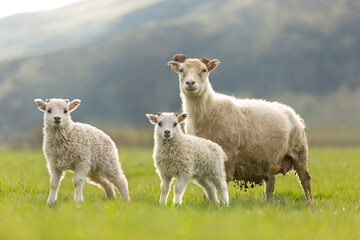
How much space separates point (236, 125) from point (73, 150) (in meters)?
3.17

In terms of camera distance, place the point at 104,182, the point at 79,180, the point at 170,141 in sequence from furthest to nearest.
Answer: the point at 104,182 → the point at 170,141 → the point at 79,180

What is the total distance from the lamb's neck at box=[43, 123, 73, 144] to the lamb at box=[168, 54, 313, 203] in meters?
2.31

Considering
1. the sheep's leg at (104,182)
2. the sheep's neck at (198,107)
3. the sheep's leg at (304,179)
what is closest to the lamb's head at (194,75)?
the sheep's neck at (198,107)

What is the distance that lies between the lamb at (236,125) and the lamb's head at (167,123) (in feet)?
3.01

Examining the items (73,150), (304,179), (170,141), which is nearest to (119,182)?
(73,150)

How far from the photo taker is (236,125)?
27.5 ft

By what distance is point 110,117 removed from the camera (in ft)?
614

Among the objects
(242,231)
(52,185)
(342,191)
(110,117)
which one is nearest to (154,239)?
(242,231)

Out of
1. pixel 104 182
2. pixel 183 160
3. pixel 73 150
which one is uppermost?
pixel 73 150

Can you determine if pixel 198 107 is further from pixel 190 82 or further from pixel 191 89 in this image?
pixel 190 82

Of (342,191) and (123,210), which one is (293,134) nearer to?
(342,191)

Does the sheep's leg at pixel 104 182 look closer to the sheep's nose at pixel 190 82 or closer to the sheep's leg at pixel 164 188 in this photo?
the sheep's leg at pixel 164 188

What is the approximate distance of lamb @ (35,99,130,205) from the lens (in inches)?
272

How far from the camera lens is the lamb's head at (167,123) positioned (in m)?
7.16
